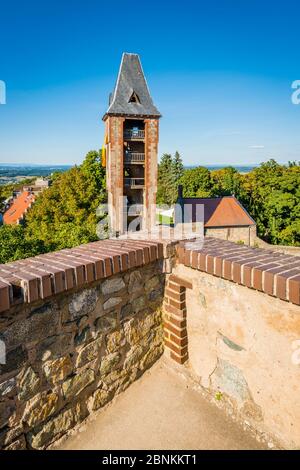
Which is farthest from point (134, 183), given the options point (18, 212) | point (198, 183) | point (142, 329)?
point (18, 212)

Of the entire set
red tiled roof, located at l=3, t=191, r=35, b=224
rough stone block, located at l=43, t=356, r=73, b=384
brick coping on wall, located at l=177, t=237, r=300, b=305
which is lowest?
red tiled roof, located at l=3, t=191, r=35, b=224

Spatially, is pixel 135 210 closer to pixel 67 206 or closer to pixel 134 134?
pixel 67 206

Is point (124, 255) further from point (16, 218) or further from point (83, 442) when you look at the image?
point (16, 218)

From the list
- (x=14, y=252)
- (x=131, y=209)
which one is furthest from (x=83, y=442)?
(x=131, y=209)

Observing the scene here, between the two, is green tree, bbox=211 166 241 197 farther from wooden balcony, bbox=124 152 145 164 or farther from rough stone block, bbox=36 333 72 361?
rough stone block, bbox=36 333 72 361

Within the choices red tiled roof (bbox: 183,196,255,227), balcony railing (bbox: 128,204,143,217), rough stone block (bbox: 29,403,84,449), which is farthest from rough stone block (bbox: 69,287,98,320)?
red tiled roof (bbox: 183,196,255,227)

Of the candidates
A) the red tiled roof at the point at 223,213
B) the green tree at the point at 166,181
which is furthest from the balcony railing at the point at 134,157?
the green tree at the point at 166,181

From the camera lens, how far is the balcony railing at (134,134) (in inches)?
886

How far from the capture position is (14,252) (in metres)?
15.3

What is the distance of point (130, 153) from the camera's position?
22891mm

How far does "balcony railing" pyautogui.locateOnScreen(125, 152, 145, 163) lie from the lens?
74.8 feet

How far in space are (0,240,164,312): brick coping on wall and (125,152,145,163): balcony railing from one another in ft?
68.3

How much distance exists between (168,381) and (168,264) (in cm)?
103

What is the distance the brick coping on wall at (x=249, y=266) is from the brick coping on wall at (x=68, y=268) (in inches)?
12.7
